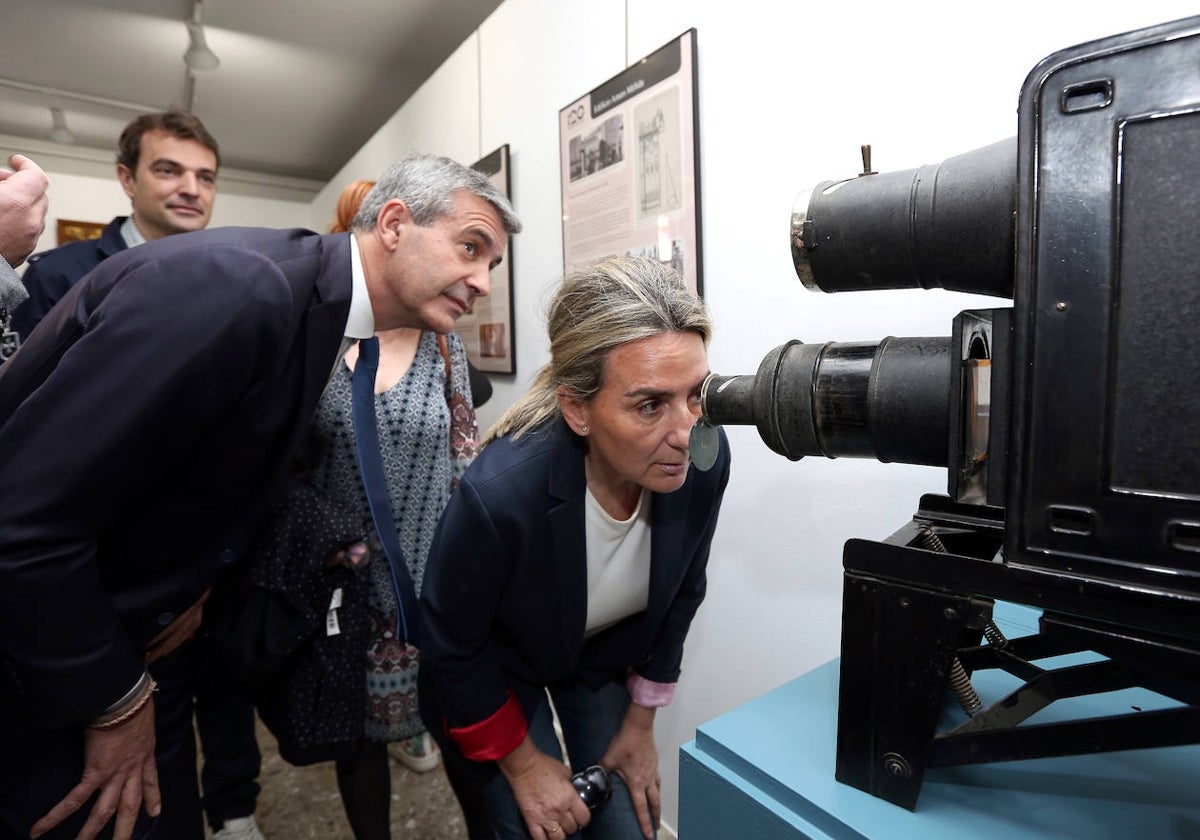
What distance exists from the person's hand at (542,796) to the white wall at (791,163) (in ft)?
1.79

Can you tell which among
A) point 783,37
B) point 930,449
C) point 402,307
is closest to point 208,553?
point 402,307

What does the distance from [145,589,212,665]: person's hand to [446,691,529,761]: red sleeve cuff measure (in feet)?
1.47

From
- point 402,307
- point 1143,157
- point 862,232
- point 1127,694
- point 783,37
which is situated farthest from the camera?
point 783,37

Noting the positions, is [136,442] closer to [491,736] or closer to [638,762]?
[491,736]

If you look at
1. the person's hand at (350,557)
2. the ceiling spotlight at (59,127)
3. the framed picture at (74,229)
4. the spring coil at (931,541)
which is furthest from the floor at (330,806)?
the framed picture at (74,229)

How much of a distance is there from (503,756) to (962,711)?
661mm

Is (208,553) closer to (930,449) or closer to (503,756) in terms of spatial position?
(503,756)

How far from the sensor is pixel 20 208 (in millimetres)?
787

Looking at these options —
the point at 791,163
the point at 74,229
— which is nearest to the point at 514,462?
the point at 791,163

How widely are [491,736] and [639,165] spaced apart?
Answer: 4.27 feet

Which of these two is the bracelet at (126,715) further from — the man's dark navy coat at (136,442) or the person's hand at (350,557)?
the person's hand at (350,557)

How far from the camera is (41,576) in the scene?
71 centimetres

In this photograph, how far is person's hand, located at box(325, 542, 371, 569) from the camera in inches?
49.3

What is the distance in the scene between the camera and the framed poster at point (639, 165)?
1475mm
